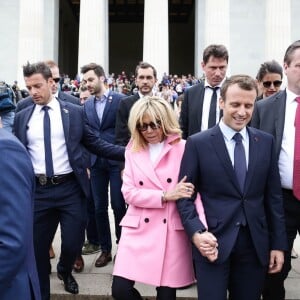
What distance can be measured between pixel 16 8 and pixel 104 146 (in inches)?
1204

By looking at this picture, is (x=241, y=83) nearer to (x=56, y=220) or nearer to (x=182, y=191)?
(x=182, y=191)

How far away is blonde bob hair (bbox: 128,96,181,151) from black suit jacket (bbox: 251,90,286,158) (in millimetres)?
991

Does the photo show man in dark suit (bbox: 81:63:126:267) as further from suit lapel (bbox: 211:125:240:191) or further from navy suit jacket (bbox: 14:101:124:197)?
suit lapel (bbox: 211:125:240:191)

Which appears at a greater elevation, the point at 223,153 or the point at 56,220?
the point at 223,153

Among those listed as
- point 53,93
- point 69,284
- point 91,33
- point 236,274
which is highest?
point 91,33

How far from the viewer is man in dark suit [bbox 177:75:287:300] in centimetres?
320

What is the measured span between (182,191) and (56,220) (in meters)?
1.78

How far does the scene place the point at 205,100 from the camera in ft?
17.1

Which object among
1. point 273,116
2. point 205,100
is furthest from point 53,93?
point 273,116

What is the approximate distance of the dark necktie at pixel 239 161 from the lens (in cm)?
328

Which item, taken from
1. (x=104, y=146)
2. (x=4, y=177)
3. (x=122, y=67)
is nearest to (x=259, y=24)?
(x=122, y=67)

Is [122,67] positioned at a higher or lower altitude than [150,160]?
higher

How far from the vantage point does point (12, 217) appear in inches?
72.7

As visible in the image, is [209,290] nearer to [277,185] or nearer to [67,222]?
[277,185]
